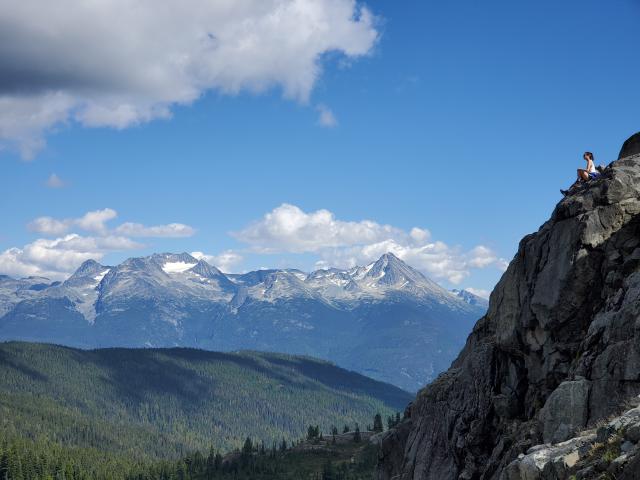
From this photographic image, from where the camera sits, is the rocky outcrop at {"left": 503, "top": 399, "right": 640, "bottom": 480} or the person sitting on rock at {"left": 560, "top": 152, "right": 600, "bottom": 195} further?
the person sitting on rock at {"left": 560, "top": 152, "right": 600, "bottom": 195}

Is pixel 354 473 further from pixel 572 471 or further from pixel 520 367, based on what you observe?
pixel 572 471

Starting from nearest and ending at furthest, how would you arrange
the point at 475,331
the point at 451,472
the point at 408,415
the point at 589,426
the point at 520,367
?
the point at 589,426 < the point at 520,367 < the point at 451,472 < the point at 475,331 < the point at 408,415

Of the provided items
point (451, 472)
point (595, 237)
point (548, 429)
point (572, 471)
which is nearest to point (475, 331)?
point (451, 472)

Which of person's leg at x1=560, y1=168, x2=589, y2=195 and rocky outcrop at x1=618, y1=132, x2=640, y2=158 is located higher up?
rocky outcrop at x1=618, y1=132, x2=640, y2=158

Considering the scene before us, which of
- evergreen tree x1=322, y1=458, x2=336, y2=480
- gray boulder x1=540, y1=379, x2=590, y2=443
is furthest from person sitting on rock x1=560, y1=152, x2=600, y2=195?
evergreen tree x1=322, y1=458, x2=336, y2=480

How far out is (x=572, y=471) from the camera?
78.0 ft

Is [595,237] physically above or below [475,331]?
above

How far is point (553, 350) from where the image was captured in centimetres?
3925

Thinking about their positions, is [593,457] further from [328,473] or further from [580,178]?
[328,473]

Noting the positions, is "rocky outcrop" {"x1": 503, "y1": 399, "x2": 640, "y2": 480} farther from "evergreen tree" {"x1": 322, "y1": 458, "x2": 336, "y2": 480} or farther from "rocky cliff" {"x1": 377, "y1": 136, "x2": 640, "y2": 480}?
"evergreen tree" {"x1": 322, "y1": 458, "x2": 336, "y2": 480}

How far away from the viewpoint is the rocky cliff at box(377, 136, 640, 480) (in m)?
30.7

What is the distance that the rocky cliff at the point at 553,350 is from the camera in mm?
30688

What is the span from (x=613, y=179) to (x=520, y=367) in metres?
12.4

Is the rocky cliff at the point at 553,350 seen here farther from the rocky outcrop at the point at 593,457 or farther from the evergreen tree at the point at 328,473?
the evergreen tree at the point at 328,473
